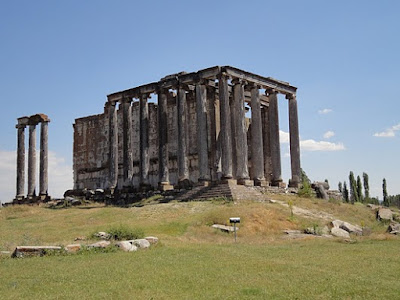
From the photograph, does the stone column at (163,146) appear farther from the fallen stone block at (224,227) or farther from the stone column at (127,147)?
the fallen stone block at (224,227)

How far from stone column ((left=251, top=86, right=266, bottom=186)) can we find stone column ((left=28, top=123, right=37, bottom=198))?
2320 centimetres

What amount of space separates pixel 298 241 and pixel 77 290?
12291 millimetres

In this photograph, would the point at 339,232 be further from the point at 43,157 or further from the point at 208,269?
the point at 43,157

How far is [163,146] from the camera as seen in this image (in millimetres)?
37000

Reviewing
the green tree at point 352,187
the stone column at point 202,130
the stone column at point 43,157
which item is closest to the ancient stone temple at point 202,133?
the stone column at point 202,130

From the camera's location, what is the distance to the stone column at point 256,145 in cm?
3578

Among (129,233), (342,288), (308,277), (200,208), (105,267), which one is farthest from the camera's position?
(200,208)

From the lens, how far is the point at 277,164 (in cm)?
3866

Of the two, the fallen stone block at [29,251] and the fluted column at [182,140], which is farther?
the fluted column at [182,140]

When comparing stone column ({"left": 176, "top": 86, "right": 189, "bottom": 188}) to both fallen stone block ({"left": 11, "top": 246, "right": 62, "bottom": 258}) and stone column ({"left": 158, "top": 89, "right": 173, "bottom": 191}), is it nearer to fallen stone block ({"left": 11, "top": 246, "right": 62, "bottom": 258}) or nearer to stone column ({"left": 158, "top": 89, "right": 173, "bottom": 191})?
stone column ({"left": 158, "top": 89, "right": 173, "bottom": 191})

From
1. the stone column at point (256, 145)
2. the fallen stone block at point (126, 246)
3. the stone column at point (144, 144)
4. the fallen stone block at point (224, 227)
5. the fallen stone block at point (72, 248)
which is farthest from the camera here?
the stone column at point (144, 144)

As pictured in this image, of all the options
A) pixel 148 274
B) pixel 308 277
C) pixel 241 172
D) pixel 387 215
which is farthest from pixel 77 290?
pixel 387 215

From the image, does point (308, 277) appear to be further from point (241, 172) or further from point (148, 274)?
point (241, 172)

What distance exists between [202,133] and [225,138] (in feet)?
6.74
